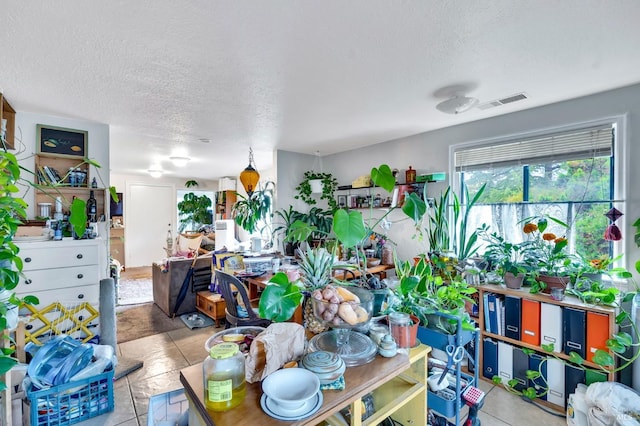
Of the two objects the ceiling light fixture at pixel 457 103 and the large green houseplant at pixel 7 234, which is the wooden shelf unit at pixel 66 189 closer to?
the large green houseplant at pixel 7 234

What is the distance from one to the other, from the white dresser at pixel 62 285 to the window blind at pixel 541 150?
374cm

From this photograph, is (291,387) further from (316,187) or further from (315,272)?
(316,187)

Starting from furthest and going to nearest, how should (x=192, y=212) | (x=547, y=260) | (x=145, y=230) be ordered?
(x=192, y=212)
(x=145, y=230)
(x=547, y=260)

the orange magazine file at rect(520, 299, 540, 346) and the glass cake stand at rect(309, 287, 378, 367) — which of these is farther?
the orange magazine file at rect(520, 299, 540, 346)

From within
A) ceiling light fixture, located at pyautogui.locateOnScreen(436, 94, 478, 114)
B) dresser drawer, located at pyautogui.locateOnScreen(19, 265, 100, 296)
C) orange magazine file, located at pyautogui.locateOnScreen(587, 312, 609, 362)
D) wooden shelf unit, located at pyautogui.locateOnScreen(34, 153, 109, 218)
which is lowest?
orange magazine file, located at pyautogui.locateOnScreen(587, 312, 609, 362)

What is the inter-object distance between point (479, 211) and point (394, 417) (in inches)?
91.6

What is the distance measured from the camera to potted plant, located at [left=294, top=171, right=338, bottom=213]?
442 centimetres

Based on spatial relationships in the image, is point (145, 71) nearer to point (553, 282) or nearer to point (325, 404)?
point (325, 404)

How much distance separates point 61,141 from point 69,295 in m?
1.53

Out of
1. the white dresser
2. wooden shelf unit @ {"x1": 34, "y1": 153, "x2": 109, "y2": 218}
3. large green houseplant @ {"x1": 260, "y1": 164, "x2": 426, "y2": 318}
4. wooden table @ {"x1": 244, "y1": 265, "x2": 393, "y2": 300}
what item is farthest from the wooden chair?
wooden shelf unit @ {"x1": 34, "y1": 153, "x2": 109, "y2": 218}

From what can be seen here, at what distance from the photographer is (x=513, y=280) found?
230 centimetres

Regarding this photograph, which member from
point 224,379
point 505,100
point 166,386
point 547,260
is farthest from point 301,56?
point 166,386

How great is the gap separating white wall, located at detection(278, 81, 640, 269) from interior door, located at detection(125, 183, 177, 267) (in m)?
4.69

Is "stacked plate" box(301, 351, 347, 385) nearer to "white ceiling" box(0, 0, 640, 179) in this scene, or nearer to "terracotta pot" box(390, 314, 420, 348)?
"terracotta pot" box(390, 314, 420, 348)
